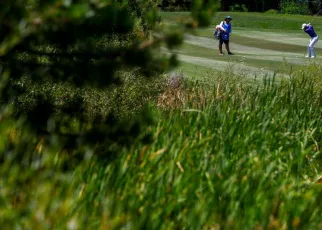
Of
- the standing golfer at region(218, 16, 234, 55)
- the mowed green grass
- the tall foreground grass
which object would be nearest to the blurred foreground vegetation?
the tall foreground grass

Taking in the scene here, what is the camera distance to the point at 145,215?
4.72 m

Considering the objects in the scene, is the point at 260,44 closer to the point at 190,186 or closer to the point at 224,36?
the point at 224,36

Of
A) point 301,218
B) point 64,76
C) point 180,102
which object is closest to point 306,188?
point 301,218

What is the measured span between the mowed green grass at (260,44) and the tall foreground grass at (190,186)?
30.5ft

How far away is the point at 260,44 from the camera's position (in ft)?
129

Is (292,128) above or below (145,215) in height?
below

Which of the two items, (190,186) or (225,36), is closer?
(190,186)

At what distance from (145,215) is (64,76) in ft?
3.39

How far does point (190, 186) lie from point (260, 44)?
3451 cm

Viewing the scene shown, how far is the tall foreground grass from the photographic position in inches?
180

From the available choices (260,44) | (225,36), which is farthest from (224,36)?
(260,44)

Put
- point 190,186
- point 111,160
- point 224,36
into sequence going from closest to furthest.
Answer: point 190,186 → point 111,160 → point 224,36

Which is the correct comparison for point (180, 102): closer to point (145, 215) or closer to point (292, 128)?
point (292, 128)

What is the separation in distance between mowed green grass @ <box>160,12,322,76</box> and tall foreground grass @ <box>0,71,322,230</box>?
931 centimetres
